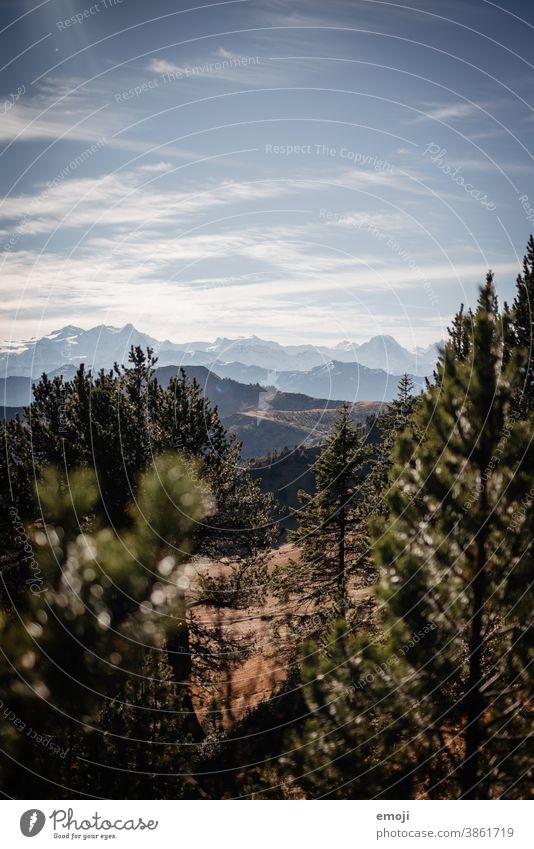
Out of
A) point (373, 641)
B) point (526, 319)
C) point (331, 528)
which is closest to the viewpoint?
point (373, 641)

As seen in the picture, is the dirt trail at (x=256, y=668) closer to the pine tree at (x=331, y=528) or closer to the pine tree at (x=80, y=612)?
the pine tree at (x=331, y=528)

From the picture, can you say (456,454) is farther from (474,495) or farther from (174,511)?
(174,511)

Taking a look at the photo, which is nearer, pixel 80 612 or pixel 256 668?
pixel 80 612

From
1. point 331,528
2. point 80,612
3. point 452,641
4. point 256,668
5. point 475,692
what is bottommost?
point 256,668

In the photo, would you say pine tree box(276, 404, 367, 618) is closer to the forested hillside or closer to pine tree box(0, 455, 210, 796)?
the forested hillside

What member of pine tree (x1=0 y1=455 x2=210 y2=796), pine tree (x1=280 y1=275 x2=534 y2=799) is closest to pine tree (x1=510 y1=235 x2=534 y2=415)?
pine tree (x1=280 y1=275 x2=534 y2=799)

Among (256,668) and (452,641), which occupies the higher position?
(452,641)
